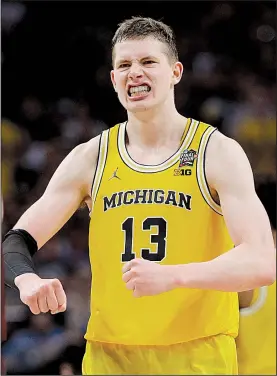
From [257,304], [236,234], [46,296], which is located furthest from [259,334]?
[46,296]

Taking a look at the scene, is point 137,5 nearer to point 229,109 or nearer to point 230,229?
point 229,109

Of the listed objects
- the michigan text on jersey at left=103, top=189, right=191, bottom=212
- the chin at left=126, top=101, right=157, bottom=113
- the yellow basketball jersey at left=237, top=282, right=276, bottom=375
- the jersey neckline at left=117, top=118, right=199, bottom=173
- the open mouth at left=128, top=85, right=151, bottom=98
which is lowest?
the yellow basketball jersey at left=237, top=282, right=276, bottom=375

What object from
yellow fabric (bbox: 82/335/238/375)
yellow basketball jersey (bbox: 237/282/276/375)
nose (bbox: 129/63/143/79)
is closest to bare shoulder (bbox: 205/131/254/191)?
nose (bbox: 129/63/143/79)

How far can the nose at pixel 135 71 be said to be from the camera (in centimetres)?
334

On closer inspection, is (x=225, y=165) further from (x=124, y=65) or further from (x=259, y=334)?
(x=259, y=334)

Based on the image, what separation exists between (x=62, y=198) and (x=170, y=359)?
95 cm

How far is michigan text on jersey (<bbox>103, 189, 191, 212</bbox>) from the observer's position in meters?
3.30

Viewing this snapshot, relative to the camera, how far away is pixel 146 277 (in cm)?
275

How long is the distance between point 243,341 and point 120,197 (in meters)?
1.80

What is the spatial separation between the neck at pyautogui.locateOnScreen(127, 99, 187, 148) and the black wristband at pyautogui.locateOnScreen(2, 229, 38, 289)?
738 millimetres

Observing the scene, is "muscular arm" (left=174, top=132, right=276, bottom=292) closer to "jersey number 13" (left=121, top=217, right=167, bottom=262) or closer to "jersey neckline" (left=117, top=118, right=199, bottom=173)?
"jersey neckline" (left=117, top=118, right=199, bottom=173)

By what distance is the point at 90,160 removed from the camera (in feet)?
11.5

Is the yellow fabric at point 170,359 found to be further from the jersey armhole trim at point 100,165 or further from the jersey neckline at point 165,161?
the jersey neckline at point 165,161

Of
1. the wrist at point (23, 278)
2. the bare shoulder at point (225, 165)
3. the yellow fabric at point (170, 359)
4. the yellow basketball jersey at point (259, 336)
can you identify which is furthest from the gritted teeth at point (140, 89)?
the yellow basketball jersey at point (259, 336)
